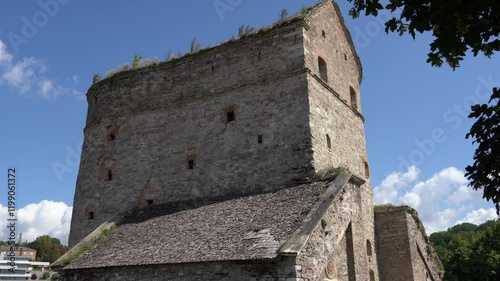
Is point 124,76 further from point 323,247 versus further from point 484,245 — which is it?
point 484,245

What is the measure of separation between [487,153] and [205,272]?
8.15 metres

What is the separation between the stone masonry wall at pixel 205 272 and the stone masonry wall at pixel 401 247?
299 inches

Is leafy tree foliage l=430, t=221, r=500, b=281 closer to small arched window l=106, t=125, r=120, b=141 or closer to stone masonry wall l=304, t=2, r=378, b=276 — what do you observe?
stone masonry wall l=304, t=2, r=378, b=276

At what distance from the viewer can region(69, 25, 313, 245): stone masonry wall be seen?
15492mm

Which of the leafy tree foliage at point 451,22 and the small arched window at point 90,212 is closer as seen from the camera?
the leafy tree foliage at point 451,22

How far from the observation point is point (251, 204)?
14164 mm

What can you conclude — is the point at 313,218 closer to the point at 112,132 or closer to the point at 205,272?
the point at 205,272

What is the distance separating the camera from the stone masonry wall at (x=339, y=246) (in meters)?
10.8

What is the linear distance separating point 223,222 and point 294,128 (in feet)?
13.9

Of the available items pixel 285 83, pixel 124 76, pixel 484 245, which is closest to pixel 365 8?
pixel 285 83

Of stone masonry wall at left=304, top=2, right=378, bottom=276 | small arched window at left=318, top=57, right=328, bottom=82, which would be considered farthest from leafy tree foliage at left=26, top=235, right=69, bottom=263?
small arched window at left=318, top=57, right=328, bottom=82

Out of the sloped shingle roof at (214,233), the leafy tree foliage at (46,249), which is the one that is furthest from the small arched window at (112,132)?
the leafy tree foliage at (46,249)

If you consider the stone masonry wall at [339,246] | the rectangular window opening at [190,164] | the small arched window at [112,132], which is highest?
the small arched window at [112,132]

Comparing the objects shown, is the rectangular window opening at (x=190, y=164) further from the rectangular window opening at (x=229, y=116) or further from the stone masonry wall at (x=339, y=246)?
the stone masonry wall at (x=339, y=246)
